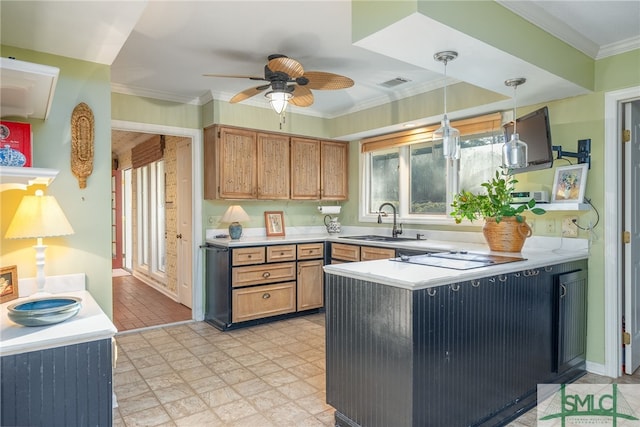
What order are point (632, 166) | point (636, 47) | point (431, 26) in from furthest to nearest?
1. point (632, 166)
2. point (636, 47)
3. point (431, 26)

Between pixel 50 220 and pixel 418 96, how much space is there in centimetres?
338

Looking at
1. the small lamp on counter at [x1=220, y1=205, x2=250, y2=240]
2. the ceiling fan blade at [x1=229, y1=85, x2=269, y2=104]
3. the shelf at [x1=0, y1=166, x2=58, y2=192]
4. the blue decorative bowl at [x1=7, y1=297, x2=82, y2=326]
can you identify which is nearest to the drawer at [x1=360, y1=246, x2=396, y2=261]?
the small lamp on counter at [x1=220, y1=205, x2=250, y2=240]

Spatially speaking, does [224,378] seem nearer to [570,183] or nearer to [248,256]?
[248,256]

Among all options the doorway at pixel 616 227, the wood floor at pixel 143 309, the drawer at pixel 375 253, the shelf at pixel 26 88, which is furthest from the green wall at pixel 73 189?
the doorway at pixel 616 227

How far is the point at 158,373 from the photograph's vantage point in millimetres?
3064

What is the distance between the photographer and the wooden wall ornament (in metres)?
2.36

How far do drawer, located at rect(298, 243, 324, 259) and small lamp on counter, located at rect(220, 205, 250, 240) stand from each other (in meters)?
0.70

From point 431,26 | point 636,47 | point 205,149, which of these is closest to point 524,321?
point 431,26

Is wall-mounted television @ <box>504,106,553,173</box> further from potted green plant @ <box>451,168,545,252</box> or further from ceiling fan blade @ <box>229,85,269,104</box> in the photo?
ceiling fan blade @ <box>229,85,269,104</box>

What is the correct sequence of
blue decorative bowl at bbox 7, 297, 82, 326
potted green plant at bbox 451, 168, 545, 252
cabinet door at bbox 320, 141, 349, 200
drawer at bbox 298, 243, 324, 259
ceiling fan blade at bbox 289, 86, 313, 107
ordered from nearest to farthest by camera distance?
1. blue decorative bowl at bbox 7, 297, 82, 326
2. potted green plant at bbox 451, 168, 545, 252
3. ceiling fan blade at bbox 289, 86, 313, 107
4. drawer at bbox 298, 243, 324, 259
5. cabinet door at bbox 320, 141, 349, 200

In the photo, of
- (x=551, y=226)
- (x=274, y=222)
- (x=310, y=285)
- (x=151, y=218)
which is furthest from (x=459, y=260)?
(x=151, y=218)

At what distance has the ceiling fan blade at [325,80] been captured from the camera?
9.41 feet

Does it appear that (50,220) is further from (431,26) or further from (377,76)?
(377,76)

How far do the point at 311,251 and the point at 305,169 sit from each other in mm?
1071
